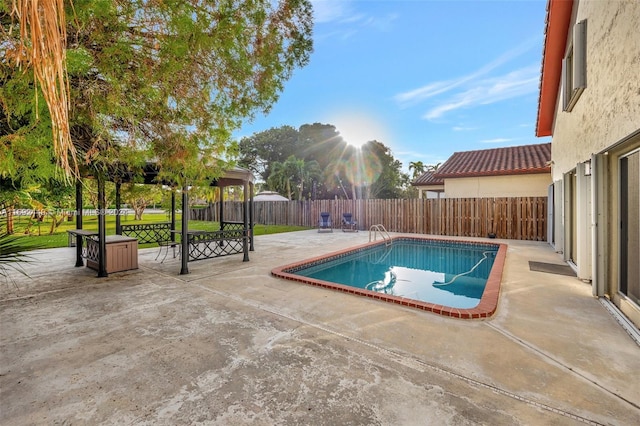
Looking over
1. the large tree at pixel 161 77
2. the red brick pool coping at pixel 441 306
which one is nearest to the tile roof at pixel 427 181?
the red brick pool coping at pixel 441 306

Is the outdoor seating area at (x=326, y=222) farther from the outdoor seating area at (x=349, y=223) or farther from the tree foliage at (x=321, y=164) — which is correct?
the tree foliage at (x=321, y=164)

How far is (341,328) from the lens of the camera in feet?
11.2

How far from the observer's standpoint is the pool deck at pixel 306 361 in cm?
204

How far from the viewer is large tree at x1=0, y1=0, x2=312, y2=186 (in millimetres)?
2490

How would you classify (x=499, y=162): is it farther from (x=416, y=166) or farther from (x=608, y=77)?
(x=416, y=166)

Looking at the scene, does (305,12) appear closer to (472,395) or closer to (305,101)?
(472,395)

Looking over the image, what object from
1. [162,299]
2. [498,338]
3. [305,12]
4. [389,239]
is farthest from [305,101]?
[498,338]

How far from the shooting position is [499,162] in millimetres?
15234

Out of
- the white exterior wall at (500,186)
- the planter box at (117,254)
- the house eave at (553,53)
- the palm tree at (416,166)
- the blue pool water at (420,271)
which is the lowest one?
the blue pool water at (420,271)

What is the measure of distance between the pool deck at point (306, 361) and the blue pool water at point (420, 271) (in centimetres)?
138

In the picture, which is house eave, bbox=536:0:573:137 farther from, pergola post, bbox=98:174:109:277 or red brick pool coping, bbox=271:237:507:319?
pergola post, bbox=98:174:109:277

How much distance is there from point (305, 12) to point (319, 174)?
93.1 feet

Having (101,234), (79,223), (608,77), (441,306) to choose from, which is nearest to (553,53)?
(608,77)

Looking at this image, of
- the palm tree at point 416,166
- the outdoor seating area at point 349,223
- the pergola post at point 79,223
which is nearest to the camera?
the pergola post at point 79,223
